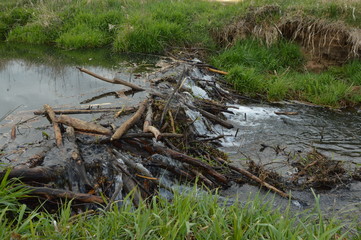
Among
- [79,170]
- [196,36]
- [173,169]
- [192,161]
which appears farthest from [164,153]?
[196,36]

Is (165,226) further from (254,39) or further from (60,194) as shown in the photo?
(254,39)

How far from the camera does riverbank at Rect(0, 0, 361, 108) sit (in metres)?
8.10

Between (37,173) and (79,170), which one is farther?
(79,170)

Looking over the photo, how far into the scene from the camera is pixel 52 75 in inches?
311

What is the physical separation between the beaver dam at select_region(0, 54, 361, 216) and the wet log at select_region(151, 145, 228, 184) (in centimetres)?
1

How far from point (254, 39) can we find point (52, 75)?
5222 millimetres

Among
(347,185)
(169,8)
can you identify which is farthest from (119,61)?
(347,185)

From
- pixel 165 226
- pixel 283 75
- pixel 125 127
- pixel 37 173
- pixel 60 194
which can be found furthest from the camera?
pixel 283 75

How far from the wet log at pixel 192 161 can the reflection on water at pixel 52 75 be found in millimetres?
2596

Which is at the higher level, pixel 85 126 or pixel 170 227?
pixel 170 227

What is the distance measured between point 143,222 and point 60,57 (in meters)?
8.12

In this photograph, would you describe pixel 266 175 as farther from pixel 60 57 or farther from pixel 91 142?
pixel 60 57

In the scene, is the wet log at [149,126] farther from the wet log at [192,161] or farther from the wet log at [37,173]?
the wet log at [37,173]

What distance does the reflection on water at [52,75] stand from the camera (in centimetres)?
634
